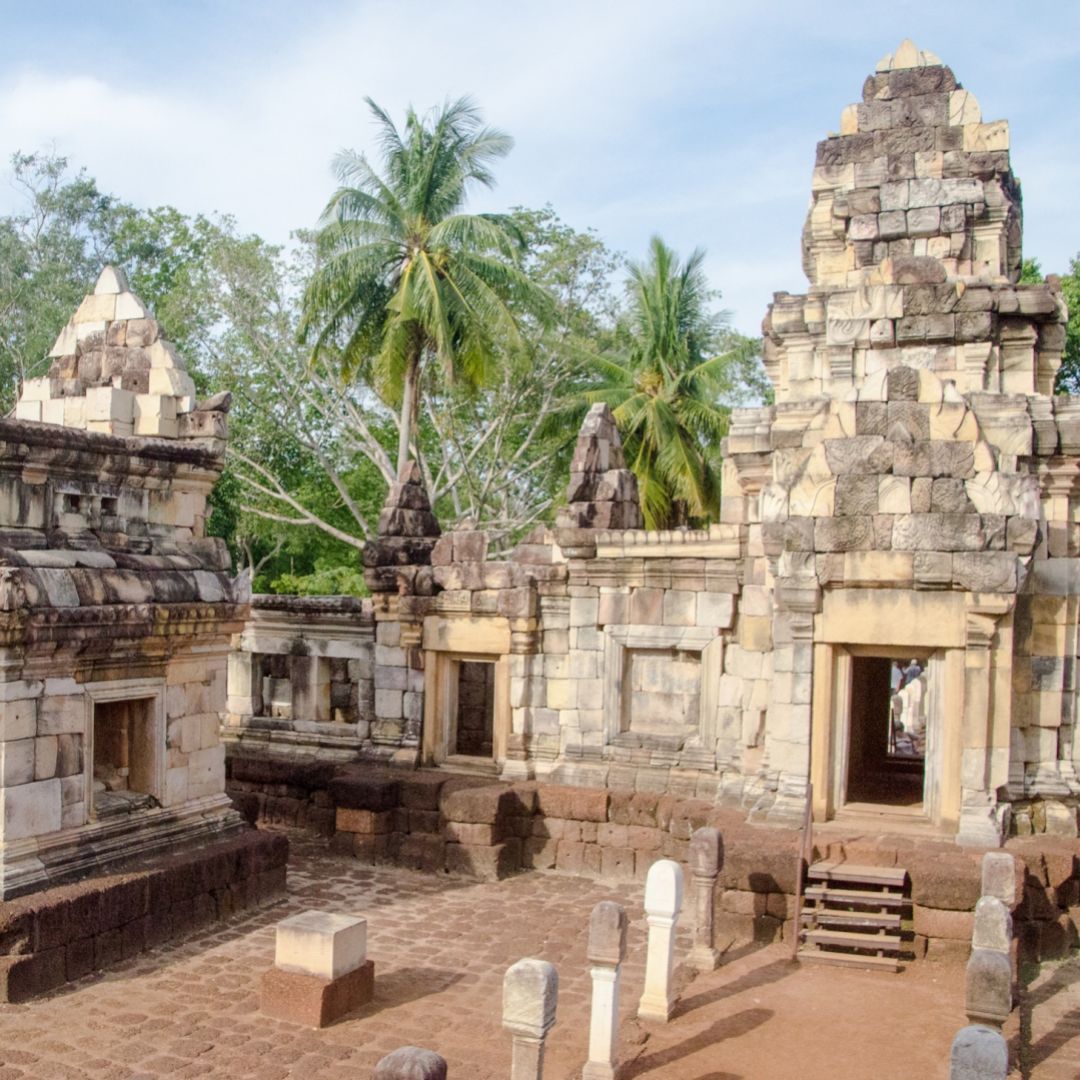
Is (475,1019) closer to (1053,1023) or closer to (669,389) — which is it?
(1053,1023)

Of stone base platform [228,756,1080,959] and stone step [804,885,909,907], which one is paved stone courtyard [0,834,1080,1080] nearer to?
stone base platform [228,756,1080,959]

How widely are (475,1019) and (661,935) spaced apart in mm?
1377

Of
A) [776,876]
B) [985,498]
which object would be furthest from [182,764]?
[985,498]

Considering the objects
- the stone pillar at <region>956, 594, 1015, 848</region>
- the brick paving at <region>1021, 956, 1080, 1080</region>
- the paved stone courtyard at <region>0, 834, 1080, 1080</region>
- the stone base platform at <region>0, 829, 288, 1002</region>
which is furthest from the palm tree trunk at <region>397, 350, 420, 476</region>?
the brick paving at <region>1021, 956, 1080, 1080</region>

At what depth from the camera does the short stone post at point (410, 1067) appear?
4.27 m

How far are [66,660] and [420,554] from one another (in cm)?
537

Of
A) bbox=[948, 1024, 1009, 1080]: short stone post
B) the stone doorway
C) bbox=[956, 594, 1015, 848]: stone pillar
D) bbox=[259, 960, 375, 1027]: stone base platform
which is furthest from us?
bbox=[956, 594, 1015, 848]: stone pillar

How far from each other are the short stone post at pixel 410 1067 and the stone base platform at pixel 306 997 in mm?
3438

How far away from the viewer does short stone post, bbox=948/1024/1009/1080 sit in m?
4.96

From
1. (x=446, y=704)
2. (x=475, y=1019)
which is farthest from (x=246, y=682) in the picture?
(x=475, y=1019)

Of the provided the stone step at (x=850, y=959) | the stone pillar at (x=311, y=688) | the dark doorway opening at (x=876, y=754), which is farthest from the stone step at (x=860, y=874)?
the stone pillar at (x=311, y=688)

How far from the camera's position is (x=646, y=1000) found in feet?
25.5

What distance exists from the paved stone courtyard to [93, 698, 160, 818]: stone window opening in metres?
1.31

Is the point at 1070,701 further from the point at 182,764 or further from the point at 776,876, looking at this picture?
the point at 182,764
